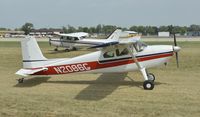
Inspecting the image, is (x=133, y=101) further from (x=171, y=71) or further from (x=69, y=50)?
(x=69, y=50)

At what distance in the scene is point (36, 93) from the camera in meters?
10.8

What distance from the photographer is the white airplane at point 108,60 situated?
11.9 m

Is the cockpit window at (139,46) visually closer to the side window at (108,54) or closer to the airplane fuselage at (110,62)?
the airplane fuselage at (110,62)

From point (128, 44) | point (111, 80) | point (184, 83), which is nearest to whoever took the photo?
point (128, 44)

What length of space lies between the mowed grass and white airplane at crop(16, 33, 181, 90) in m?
0.58

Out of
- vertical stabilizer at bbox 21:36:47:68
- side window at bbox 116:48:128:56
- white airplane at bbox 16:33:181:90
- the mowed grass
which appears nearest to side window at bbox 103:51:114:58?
white airplane at bbox 16:33:181:90

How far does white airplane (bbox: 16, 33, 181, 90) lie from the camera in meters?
11.9

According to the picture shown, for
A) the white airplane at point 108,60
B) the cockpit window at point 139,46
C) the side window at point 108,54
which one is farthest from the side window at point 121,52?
the cockpit window at point 139,46

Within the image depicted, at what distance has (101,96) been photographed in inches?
405

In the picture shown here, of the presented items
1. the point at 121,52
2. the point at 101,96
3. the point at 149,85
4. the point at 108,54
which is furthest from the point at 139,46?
the point at 101,96

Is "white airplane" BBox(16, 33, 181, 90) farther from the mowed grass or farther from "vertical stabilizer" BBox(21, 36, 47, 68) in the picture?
the mowed grass

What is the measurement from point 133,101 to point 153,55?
3.00 meters

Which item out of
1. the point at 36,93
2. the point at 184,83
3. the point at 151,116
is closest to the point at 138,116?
the point at 151,116

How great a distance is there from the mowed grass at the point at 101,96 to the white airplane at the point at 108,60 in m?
0.58
